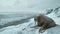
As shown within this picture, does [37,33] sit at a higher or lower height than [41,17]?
lower

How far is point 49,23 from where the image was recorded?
12.6 feet

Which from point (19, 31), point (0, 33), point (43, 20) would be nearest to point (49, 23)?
point (43, 20)

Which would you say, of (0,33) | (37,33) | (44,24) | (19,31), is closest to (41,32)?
(37,33)

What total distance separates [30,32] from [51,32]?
1.79 ft

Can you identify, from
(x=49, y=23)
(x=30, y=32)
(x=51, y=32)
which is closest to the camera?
(x=51, y=32)

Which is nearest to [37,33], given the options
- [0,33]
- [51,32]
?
[51,32]

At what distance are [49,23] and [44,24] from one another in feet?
0.67

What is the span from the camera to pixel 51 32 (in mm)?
3326

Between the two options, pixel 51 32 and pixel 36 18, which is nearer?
pixel 51 32

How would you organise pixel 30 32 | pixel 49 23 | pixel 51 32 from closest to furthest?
pixel 51 32, pixel 30 32, pixel 49 23

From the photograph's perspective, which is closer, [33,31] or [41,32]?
[41,32]

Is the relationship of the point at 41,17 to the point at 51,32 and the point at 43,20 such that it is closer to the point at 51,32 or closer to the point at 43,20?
the point at 43,20

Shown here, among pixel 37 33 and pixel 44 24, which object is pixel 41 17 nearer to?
pixel 44 24

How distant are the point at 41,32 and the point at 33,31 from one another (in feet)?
0.98
